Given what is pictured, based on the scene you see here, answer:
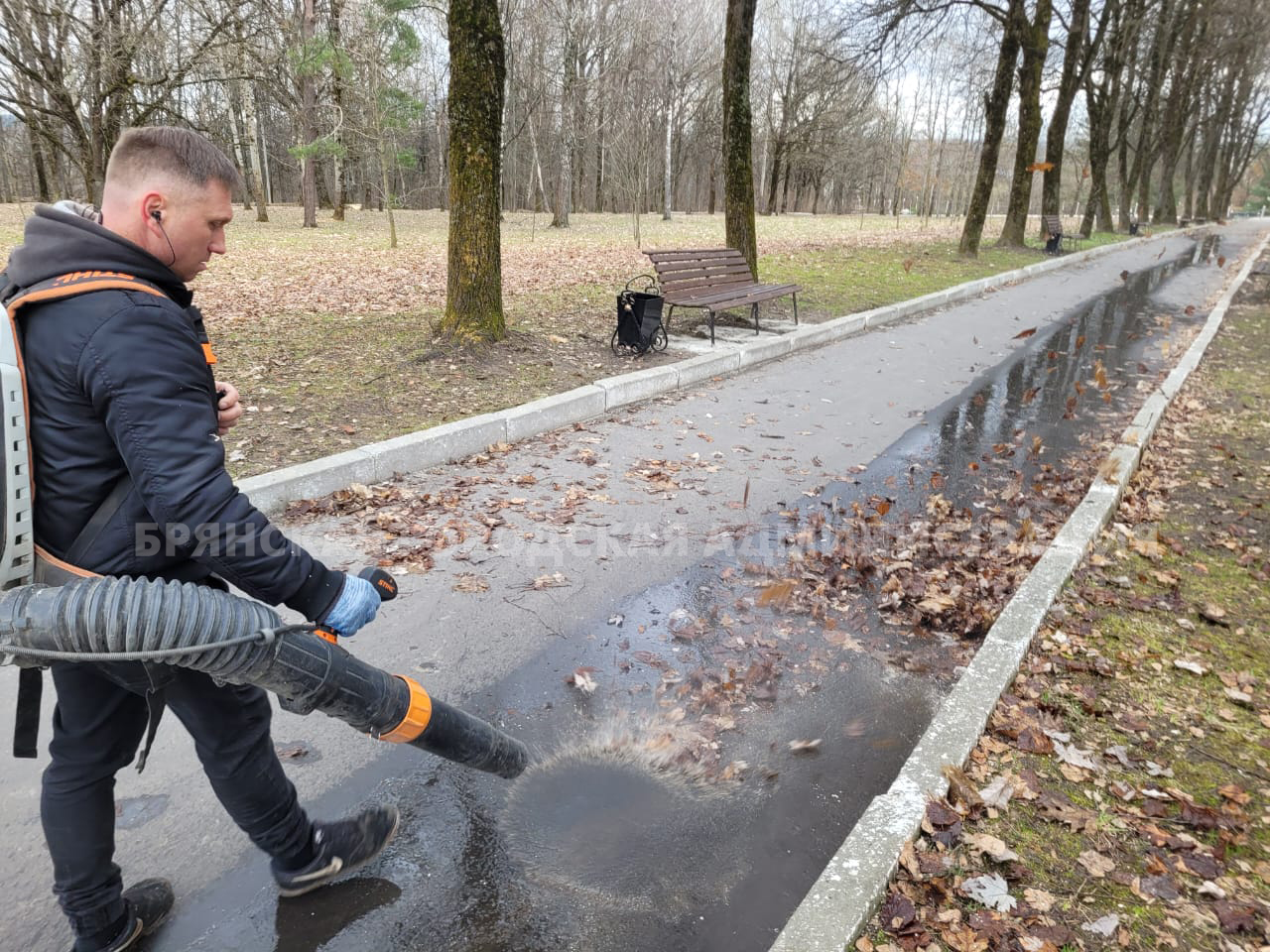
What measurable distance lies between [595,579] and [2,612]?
3.06 metres

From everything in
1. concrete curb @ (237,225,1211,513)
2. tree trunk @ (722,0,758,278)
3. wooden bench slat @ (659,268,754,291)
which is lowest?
concrete curb @ (237,225,1211,513)

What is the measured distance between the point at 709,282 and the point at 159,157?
357 inches

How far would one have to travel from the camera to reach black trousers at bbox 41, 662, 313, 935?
203 centimetres

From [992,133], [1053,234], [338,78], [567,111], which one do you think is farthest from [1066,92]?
[338,78]

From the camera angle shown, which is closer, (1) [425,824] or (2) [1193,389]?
(1) [425,824]

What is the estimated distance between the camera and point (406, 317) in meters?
9.91

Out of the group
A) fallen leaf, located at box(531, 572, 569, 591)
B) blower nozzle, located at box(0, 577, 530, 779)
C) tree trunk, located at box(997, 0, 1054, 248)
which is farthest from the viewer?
tree trunk, located at box(997, 0, 1054, 248)

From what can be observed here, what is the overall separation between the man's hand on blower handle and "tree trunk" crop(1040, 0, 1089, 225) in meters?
26.6

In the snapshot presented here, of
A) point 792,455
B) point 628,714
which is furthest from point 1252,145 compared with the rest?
point 628,714

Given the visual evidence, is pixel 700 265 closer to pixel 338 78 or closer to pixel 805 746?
pixel 805 746

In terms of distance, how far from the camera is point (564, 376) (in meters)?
7.93

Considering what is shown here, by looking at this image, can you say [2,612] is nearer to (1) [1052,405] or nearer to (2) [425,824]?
(2) [425,824]

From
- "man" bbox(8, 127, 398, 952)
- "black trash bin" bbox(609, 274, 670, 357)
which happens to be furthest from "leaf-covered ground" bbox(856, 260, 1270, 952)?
"black trash bin" bbox(609, 274, 670, 357)

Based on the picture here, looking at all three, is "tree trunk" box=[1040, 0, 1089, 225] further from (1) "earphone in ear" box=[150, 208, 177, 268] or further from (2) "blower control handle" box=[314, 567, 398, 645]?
(1) "earphone in ear" box=[150, 208, 177, 268]
